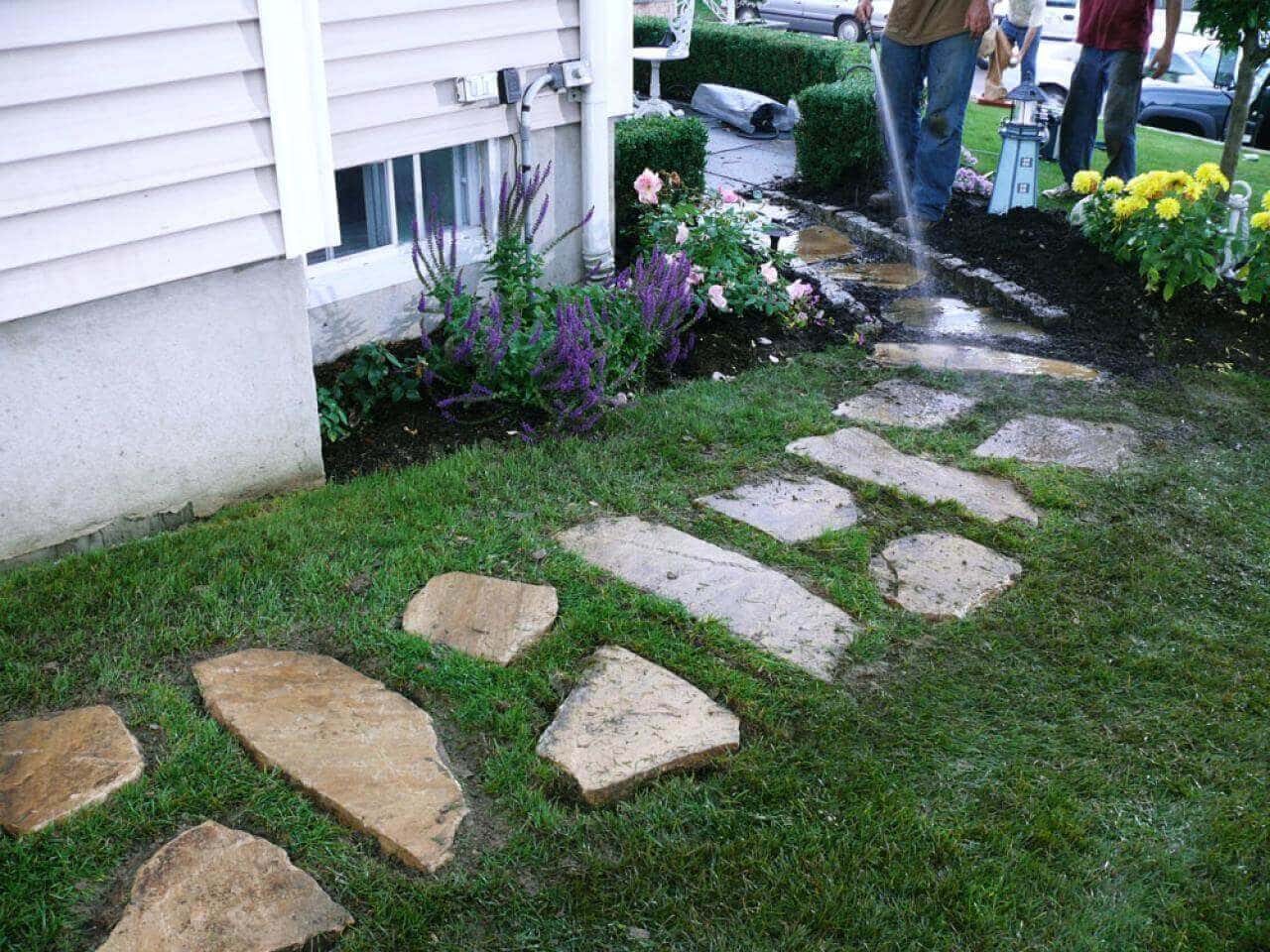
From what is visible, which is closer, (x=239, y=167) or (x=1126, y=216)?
(x=239, y=167)

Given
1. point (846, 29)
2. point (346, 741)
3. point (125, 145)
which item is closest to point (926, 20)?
point (125, 145)

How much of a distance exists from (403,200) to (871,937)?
379 centimetres

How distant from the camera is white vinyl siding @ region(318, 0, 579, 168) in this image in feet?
14.6

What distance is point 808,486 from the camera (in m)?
4.15

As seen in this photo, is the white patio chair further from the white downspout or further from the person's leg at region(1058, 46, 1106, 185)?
the white downspout

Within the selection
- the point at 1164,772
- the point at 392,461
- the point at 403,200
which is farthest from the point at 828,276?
the point at 1164,772

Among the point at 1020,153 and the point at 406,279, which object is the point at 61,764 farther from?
the point at 1020,153

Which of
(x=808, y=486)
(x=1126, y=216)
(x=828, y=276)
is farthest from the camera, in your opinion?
(x=828, y=276)

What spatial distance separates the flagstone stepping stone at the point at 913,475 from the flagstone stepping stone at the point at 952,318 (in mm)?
1811

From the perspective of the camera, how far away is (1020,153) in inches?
289

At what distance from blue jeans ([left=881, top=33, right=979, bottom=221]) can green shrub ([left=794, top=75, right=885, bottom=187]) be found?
35 centimetres

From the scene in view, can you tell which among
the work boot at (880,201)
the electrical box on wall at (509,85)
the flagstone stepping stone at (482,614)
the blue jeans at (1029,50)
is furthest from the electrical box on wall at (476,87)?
the blue jeans at (1029,50)

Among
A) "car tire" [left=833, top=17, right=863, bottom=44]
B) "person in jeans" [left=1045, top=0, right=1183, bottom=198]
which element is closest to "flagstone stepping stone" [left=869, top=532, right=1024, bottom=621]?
"person in jeans" [left=1045, top=0, right=1183, bottom=198]

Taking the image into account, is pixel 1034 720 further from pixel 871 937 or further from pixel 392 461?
pixel 392 461
